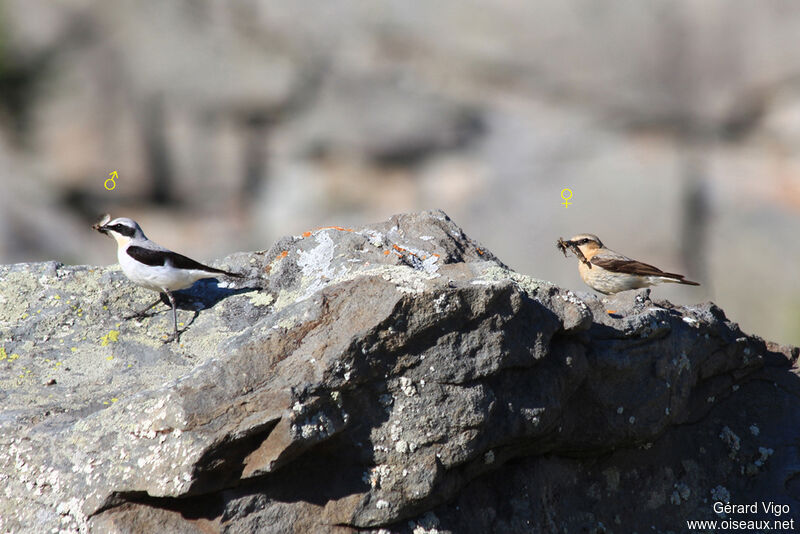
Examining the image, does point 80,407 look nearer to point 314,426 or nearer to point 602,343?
point 314,426

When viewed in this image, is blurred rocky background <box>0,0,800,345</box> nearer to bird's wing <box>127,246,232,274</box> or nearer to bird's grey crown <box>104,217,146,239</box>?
bird's grey crown <box>104,217,146,239</box>

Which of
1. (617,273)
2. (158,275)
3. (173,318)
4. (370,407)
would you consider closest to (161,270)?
(158,275)

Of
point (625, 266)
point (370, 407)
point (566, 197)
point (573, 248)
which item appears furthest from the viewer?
point (566, 197)

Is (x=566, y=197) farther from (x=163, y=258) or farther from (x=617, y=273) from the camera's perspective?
(x=163, y=258)

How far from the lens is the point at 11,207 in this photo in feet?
57.2

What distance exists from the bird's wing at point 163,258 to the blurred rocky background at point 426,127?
959 cm

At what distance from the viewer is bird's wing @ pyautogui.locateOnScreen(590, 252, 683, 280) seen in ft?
22.8

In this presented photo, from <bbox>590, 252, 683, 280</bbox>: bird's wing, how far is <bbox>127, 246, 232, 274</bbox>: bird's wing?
3.32 metres

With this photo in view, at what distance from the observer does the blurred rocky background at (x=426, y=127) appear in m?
14.1

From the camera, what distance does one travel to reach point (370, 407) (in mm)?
3863

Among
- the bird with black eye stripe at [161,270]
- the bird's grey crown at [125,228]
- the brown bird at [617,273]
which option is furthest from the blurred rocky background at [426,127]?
the bird with black eye stripe at [161,270]

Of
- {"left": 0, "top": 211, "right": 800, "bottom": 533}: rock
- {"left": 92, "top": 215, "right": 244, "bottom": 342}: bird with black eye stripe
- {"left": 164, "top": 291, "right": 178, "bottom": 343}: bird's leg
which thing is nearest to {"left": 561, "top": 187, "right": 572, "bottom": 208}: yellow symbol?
{"left": 0, "top": 211, "right": 800, "bottom": 533}: rock

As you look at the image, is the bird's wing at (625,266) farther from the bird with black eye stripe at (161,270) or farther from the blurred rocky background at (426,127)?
the blurred rocky background at (426,127)

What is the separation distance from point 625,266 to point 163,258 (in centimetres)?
376
